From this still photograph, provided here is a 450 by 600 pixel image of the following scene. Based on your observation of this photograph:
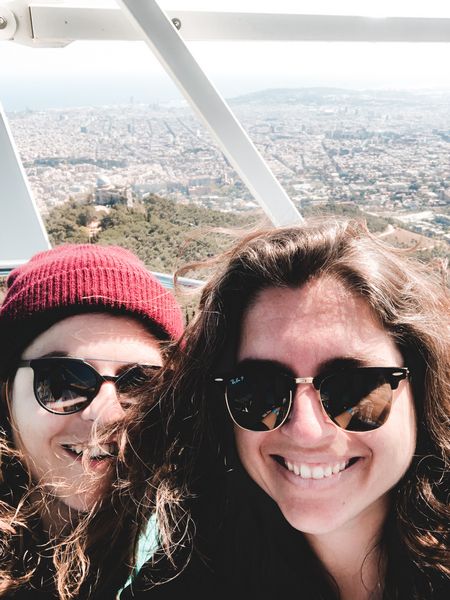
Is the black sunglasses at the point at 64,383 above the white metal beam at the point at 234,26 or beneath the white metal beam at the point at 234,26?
beneath

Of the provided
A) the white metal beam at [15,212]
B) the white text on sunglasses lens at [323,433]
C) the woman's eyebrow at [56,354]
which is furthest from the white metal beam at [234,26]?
the white text on sunglasses lens at [323,433]

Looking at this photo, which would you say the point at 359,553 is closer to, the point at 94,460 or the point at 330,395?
the point at 330,395

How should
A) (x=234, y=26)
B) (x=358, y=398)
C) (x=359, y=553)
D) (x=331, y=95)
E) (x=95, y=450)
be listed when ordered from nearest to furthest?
(x=358, y=398)
(x=359, y=553)
(x=95, y=450)
(x=234, y=26)
(x=331, y=95)

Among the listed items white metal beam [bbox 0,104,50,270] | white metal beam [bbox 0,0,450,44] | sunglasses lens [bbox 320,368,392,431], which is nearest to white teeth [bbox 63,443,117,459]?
sunglasses lens [bbox 320,368,392,431]

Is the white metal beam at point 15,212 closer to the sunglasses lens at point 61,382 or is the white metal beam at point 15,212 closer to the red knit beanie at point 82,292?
Result: the red knit beanie at point 82,292

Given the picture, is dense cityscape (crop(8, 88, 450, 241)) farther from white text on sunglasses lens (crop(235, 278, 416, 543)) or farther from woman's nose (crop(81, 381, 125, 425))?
white text on sunglasses lens (crop(235, 278, 416, 543))

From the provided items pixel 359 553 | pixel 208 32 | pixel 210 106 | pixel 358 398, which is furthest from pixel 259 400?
pixel 208 32
